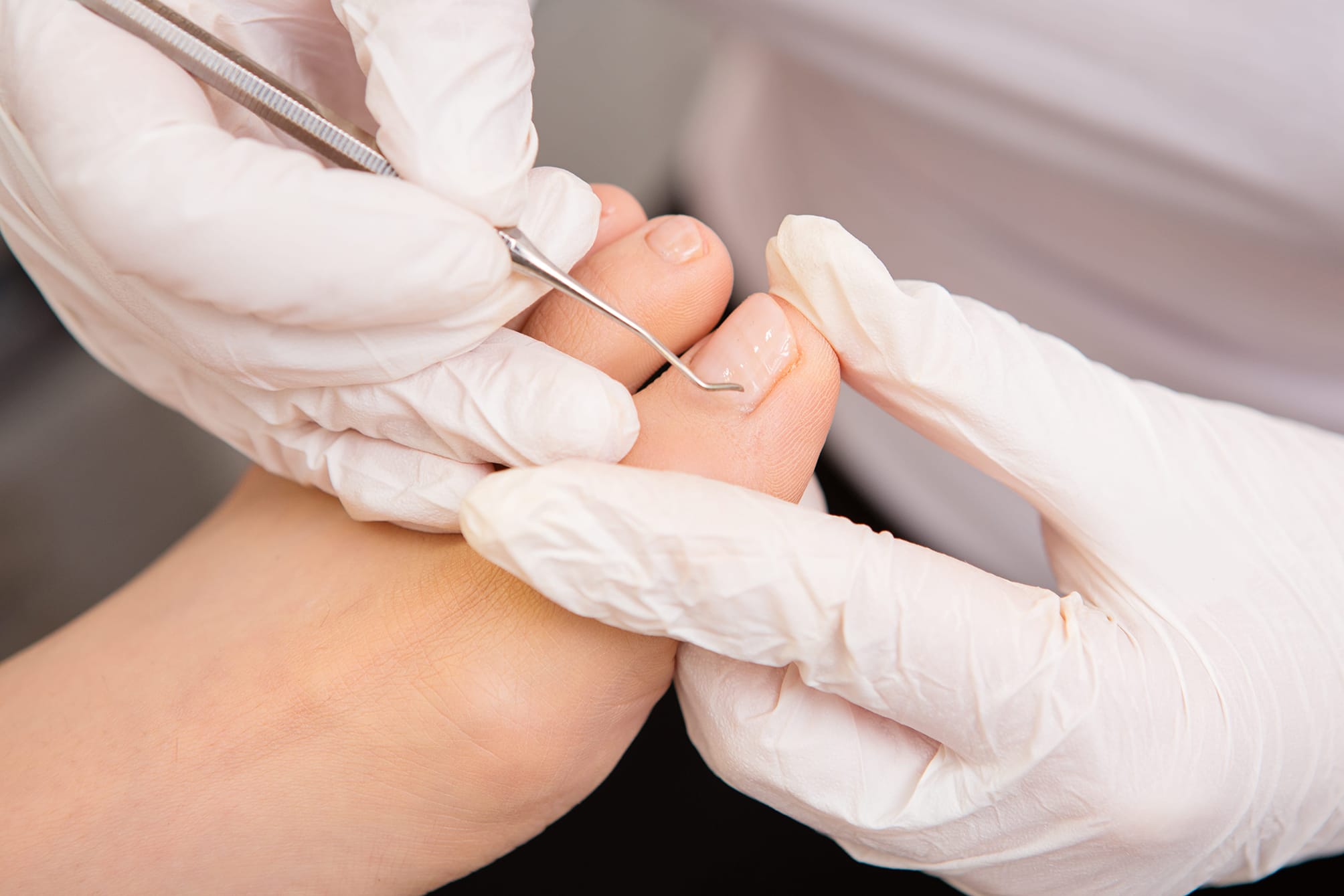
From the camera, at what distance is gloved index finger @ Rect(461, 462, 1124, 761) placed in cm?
66

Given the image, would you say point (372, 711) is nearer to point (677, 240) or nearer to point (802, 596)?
point (802, 596)

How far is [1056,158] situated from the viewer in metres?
1.04

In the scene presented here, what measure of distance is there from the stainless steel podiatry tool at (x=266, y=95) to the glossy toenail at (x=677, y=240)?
0.68 feet

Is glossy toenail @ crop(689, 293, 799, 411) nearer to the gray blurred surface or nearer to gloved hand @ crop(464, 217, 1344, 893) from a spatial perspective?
gloved hand @ crop(464, 217, 1344, 893)

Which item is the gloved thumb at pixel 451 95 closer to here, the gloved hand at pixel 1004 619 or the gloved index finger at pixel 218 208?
the gloved index finger at pixel 218 208

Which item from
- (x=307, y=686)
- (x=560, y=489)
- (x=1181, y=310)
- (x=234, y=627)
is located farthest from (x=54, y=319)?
(x=1181, y=310)

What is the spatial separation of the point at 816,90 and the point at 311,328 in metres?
0.97

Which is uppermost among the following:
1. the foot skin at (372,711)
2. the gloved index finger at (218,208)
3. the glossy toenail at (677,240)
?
the gloved index finger at (218,208)

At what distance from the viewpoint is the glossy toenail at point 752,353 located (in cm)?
81

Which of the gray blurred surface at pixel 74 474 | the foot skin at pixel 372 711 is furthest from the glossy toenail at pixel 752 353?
the gray blurred surface at pixel 74 474

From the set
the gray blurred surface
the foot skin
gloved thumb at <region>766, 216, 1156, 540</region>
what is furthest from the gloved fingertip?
the gray blurred surface

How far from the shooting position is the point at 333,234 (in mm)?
672

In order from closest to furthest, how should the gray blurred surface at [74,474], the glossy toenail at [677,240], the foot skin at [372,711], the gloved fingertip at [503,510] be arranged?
the gloved fingertip at [503,510]
the foot skin at [372,711]
the glossy toenail at [677,240]
the gray blurred surface at [74,474]

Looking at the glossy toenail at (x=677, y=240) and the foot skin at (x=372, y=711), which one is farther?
the glossy toenail at (x=677, y=240)
